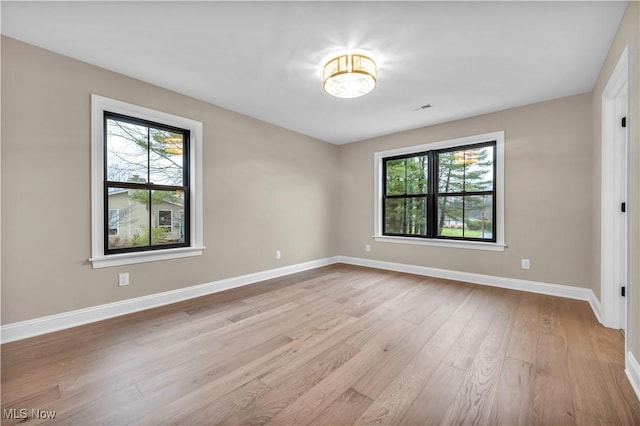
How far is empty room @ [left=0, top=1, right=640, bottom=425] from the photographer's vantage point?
5.36ft

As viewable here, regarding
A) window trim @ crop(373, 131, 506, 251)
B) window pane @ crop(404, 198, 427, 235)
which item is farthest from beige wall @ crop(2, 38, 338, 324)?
window pane @ crop(404, 198, 427, 235)

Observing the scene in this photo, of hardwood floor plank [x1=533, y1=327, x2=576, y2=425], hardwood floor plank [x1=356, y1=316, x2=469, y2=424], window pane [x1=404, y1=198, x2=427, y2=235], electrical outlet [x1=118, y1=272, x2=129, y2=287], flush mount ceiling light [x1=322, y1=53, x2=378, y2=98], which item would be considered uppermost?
flush mount ceiling light [x1=322, y1=53, x2=378, y2=98]

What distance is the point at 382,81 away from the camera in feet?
9.43

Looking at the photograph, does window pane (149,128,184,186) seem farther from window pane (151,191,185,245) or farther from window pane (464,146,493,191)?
window pane (464,146,493,191)

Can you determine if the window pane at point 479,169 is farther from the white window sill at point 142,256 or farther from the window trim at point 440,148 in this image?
the white window sill at point 142,256

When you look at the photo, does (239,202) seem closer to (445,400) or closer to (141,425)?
(141,425)

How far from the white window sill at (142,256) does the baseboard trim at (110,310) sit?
1.29 ft

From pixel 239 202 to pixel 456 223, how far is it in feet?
10.9

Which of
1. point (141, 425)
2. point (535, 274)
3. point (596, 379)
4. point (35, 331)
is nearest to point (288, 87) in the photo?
point (141, 425)

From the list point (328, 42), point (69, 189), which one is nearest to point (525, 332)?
point (328, 42)

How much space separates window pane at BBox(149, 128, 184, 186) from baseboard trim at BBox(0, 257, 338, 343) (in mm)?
1305

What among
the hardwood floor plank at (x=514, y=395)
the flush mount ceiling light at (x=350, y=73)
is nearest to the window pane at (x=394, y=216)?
the flush mount ceiling light at (x=350, y=73)

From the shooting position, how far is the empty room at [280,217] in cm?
163

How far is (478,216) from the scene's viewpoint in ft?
13.0
